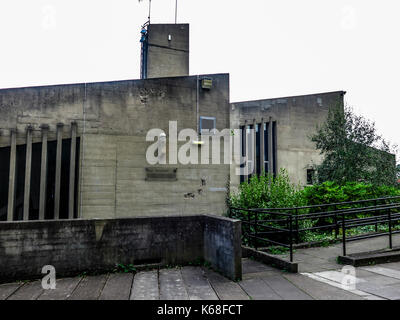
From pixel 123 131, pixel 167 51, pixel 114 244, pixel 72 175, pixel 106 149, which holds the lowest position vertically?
pixel 114 244

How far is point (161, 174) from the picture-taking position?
1070cm

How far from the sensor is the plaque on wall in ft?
34.7

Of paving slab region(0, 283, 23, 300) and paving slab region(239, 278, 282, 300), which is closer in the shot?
paving slab region(239, 278, 282, 300)

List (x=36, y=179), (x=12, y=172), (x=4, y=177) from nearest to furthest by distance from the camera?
(x=12, y=172), (x=4, y=177), (x=36, y=179)

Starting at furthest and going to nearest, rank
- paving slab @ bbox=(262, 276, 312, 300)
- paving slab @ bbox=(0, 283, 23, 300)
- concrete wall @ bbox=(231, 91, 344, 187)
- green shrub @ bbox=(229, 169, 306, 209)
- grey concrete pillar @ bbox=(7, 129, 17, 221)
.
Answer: concrete wall @ bbox=(231, 91, 344, 187) < grey concrete pillar @ bbox=(7, 129, 17, 221) < green shrub @ bbox=(229, 169, 306, 209) < paving slab @ bbox=(0, 283, 23, 300) < paving slab @ bbox=(262, 276, 312, 300)

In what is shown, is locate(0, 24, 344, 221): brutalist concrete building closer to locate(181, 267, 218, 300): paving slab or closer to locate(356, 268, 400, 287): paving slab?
locate(181, 267, 218, 300): paving slab

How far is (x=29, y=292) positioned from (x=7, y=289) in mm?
479

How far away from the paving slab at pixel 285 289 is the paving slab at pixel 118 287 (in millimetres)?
2278

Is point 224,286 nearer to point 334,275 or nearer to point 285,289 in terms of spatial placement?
point 285,289

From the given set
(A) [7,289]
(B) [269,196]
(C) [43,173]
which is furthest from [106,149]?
(A) [7,289]

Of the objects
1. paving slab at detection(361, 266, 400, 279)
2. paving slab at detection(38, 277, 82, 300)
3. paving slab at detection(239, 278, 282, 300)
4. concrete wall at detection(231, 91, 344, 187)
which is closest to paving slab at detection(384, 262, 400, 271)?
paving slab at detection(361, 266, 400, 279)

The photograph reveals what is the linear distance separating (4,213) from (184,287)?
24.9 ft

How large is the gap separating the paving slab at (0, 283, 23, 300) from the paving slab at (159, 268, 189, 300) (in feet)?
7.81

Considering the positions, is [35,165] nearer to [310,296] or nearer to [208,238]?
[208,238]
